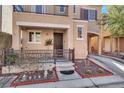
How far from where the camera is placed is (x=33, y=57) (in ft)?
23.5

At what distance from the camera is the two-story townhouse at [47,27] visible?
28.8ft

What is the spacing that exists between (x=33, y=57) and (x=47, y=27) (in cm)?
281

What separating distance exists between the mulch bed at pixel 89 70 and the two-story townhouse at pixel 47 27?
154 cm

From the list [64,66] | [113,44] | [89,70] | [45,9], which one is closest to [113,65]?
[89,70]

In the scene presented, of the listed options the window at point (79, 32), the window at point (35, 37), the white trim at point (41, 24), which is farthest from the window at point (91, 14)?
the window at point (35, 37)

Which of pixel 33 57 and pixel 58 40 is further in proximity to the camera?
pixel 58 40

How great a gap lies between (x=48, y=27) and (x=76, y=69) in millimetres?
3163

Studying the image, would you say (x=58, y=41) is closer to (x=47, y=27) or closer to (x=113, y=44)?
(x=47, y=27)

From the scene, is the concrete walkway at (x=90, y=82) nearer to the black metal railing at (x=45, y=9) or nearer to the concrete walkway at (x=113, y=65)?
the concrete walkway at (x=113, y=65)

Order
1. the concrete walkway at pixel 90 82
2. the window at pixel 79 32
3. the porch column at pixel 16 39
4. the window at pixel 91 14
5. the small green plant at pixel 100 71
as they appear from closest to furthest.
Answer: the concrete walkway at pixel 90 82 → the small green plant at pixel 100 71 → the porch column at pixel 16 39 → the window at pixel 79 32 → the window at pixel 91 14

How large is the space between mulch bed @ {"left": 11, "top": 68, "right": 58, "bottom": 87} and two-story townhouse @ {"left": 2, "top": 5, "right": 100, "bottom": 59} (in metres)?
2.65

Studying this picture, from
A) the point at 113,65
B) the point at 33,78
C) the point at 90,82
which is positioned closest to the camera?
the point at 90,82

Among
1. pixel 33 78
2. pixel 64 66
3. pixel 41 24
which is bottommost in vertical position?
pixel 33 78
